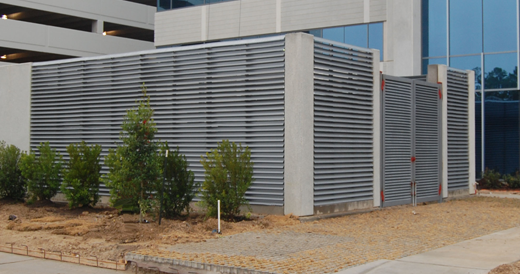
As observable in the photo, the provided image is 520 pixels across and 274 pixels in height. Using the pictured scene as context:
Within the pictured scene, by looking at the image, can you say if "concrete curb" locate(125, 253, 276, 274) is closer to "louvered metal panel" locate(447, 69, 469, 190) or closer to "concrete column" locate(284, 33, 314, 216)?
"concrete column" locate(284, 33, 314, 216)

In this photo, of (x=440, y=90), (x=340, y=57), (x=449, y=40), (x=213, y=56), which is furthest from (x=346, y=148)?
(x=449, y=40)

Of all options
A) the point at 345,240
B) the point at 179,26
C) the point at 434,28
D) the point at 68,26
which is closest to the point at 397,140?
the point at 345,240

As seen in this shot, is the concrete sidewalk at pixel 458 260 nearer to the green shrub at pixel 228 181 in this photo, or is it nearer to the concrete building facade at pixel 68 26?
the green shrub at pixel 228 181

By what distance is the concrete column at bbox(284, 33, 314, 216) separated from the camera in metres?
13.1

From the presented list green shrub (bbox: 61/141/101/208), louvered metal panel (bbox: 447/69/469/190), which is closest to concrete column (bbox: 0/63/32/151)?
green shrub (bbox: 61/141/101/208)

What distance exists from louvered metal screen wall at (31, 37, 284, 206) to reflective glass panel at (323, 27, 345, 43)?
1257 cm

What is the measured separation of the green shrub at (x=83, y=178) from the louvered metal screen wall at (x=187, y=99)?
1095 mm

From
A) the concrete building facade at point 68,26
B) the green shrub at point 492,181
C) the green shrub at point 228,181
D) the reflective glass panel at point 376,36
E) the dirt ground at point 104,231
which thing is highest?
the concrete building facade at point 68,26

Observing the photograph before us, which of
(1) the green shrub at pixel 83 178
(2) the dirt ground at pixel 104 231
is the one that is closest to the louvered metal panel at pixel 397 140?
(2) the dirt ground at pixel 104 231

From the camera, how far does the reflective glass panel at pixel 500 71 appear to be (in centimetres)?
2434

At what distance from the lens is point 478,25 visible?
82.2 feet

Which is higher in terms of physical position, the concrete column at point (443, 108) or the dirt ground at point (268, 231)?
the concrete column at point (443, 108)

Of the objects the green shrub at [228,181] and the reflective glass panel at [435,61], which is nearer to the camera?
the green shrub at [228,181]

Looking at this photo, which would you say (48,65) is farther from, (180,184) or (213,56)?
(180,184)
